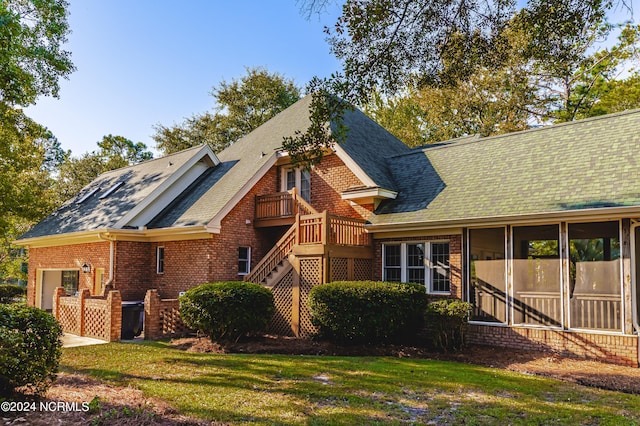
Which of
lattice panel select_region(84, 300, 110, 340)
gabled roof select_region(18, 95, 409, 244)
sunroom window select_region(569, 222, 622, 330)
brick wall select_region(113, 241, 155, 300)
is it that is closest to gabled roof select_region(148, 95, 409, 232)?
gabled roof select_region(18, 95, 409, 244)

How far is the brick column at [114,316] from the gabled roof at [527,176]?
7.66 metres

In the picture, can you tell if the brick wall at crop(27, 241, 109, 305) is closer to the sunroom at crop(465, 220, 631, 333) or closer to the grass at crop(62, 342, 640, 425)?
the grass at crop(62, 342, 640, 425)

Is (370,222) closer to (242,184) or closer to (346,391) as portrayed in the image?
(242,184)

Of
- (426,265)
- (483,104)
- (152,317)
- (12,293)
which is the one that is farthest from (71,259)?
(483,104)

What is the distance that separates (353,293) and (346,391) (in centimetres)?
457

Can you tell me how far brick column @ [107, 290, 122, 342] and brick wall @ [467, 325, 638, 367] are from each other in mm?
9377

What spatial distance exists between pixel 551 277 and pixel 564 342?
60.0 inches

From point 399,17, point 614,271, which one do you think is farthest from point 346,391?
point 614,271

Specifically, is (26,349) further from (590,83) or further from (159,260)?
(590,83)

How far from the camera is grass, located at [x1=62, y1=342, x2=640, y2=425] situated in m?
6.66

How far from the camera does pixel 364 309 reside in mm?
12312

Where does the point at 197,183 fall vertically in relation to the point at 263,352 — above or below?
above

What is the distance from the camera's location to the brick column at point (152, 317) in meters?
14.2

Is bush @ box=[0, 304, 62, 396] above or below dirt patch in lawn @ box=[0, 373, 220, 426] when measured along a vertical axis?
above
